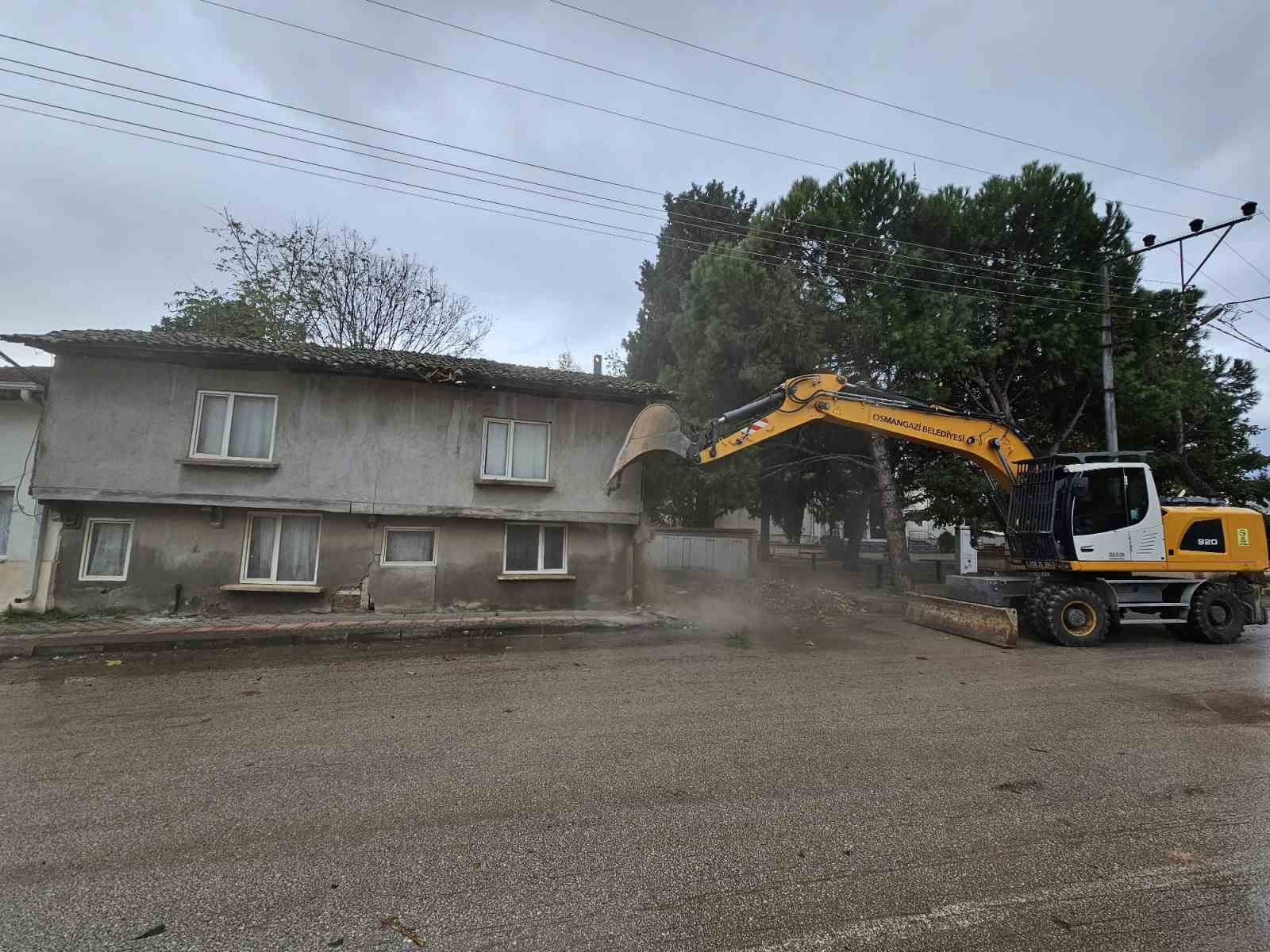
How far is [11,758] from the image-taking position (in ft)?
15.3

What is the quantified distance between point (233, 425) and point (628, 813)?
10835 mm

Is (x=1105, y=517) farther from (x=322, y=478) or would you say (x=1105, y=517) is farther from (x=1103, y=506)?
(x=322, y=478)

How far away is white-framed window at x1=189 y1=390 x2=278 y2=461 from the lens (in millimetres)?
11086

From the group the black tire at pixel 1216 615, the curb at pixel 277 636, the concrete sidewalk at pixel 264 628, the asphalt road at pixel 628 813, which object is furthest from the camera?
the black tire at pixel 1216 615

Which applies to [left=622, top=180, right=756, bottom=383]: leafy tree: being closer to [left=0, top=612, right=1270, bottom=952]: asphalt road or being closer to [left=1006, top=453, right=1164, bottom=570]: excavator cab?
[left=1006, top=453, right=1164, bottom=570]: excavator cab

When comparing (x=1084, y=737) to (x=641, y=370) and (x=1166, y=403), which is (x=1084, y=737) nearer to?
(x=1166, y=403)

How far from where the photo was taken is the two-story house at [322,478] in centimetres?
1054

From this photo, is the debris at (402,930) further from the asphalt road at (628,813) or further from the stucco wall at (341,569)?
the stucco wall at (341,569)

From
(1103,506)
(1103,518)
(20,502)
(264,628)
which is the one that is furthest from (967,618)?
(20,502)

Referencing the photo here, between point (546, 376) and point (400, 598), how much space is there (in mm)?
5098

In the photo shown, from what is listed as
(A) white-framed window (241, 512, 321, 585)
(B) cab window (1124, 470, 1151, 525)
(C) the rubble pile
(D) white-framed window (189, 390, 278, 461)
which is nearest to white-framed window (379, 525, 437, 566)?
(A) white-framed window (241, 512, 321, 585)

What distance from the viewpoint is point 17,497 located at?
1052cm

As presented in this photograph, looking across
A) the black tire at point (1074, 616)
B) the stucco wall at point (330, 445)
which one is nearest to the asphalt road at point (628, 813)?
the black tire at point (1074, 616)

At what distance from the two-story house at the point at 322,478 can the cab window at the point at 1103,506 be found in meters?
7.83
